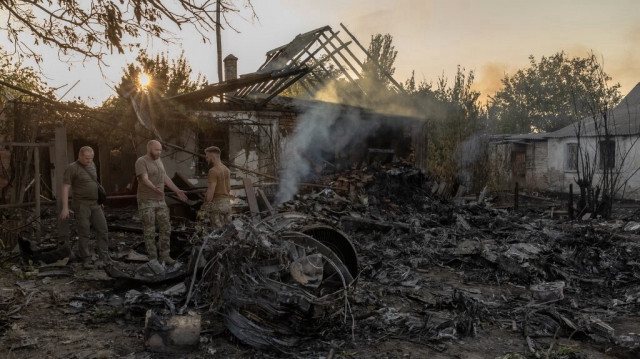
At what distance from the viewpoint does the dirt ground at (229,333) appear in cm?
425

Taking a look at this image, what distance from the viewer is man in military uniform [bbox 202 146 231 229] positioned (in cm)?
680

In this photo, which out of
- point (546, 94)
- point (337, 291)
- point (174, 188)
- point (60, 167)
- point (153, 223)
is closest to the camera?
→ point (337, 291)

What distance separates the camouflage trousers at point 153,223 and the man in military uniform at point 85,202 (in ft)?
2.77

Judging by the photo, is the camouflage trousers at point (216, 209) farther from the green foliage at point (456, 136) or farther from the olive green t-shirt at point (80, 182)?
the green foliage at point (456, 136)

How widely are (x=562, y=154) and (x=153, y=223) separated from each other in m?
22.5

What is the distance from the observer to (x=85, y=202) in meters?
6.98

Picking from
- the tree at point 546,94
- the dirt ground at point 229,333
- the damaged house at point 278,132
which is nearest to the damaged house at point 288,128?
the damaged house at point 278,132

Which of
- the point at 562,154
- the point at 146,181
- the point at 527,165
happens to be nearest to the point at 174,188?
the point at 146,181

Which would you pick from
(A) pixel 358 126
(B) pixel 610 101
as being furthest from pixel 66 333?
(B) pixel 610 101

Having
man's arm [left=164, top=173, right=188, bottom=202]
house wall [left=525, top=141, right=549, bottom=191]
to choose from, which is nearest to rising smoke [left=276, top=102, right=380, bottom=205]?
man's arm [left=164, top=173, right=188, bottom=202]

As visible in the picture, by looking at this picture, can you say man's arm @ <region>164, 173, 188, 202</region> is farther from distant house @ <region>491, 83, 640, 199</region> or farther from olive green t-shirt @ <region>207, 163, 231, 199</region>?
distant house @ <region>491, 83, 640, 199</region>

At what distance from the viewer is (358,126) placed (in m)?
17.8

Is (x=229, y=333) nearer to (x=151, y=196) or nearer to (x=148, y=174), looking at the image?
(x=151, y=196)

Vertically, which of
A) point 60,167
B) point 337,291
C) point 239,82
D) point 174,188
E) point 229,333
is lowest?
point 229,333
